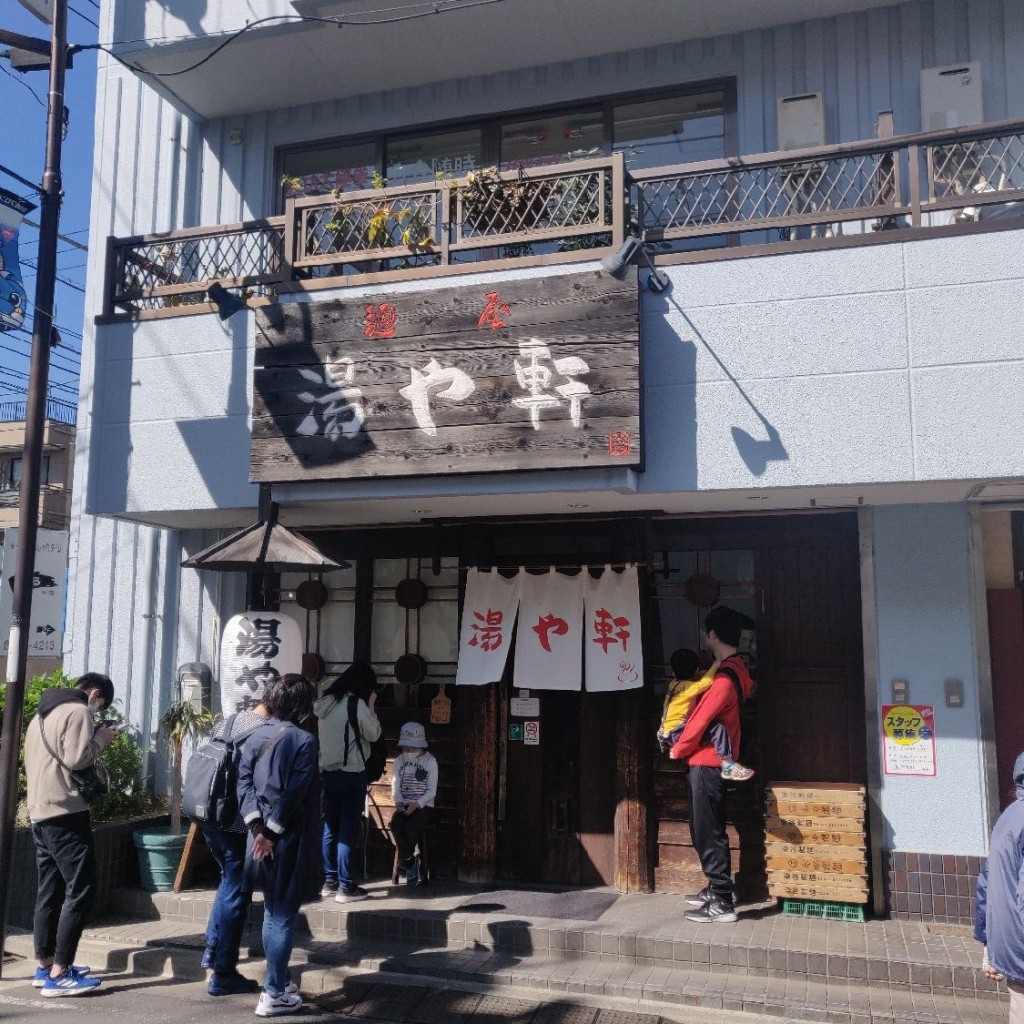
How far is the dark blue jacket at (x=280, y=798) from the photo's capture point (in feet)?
21.5

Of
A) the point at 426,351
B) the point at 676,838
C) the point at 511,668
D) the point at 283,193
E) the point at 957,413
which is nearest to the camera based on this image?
the point at 957,413

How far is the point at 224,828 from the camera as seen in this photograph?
686cm

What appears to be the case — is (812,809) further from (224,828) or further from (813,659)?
(224,828)

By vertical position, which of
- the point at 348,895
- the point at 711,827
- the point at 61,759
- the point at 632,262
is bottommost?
the point at 348,895

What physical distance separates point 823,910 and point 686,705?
74.5 inches

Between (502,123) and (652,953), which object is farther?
(502,123)

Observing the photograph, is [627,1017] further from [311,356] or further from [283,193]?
[283,193]

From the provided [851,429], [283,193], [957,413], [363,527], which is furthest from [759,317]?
[283,193]

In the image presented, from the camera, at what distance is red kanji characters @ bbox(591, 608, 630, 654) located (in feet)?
29.2

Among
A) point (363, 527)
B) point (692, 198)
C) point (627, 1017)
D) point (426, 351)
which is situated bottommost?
point (627, 1017)

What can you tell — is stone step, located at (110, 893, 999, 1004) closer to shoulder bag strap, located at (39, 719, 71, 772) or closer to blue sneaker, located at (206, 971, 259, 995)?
blue sneaker, located at (206, 971, 259, 995)

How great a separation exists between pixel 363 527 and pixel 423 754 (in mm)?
2396

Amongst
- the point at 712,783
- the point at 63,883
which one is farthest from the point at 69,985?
the point at 712,783

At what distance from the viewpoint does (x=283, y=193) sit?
36.0ft
